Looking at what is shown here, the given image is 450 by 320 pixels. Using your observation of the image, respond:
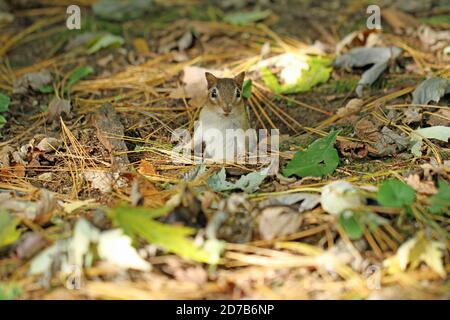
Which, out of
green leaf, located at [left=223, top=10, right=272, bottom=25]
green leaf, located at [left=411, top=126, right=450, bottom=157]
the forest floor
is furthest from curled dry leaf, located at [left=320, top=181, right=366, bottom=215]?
green leaf, located at [left=223, top=10, right=272, bottom=25]

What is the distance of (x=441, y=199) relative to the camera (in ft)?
9.18

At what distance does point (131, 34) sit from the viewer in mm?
5145

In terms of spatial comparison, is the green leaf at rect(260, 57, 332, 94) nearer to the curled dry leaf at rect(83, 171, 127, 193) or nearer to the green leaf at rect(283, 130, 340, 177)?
the green leaf at rect(283, 130, 340, 177)

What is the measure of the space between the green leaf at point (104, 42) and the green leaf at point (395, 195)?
9.28 ft

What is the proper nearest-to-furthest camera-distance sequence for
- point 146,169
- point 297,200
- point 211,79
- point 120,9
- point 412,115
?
1. point 297,200
2. point 146,169
3. point 412,115
4. point 211,79
5. point 120,9

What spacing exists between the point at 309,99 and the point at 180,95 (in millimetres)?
901

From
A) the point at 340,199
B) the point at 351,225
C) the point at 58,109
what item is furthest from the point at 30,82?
the point at 351,225

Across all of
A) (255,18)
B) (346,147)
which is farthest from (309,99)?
(255,18)

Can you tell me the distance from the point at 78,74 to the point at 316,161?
2.06m

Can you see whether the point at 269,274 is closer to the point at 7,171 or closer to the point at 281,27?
the point at 7,171

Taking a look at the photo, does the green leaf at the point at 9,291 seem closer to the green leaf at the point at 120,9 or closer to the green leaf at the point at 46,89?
the green leaf at the point at 46,89

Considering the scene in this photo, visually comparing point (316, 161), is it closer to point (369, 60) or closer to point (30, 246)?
point (369, 60)

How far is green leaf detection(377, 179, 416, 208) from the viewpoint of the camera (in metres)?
2.76

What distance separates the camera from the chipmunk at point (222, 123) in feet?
12.4
